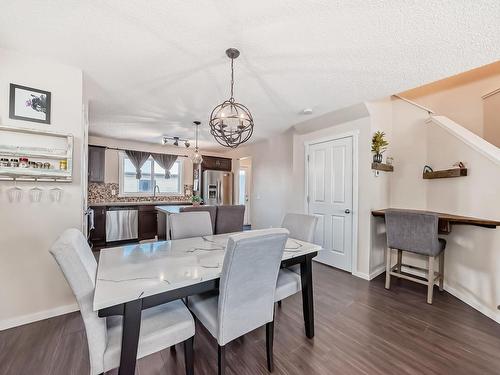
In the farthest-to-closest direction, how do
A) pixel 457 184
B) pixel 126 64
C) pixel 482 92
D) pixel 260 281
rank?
1. pixel 482 92
2. pixel 457 184
3. pixel 126 64
4. pixel 260 281

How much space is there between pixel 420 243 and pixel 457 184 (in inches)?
37.7

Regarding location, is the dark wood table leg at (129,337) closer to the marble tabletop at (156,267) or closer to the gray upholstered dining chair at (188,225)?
the marble tabletop at (156,267)

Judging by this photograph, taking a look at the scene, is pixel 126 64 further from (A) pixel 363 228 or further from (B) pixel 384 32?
(A) pixel 363 228

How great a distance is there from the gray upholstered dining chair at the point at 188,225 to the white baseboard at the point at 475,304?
298 cm

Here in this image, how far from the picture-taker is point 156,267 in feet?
4.70

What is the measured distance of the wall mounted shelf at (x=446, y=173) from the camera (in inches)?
103

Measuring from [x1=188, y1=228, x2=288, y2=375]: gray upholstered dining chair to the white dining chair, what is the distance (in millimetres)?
325

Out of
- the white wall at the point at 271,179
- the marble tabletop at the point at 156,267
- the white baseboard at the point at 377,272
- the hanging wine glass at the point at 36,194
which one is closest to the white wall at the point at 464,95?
the white wall at the point at 271,179

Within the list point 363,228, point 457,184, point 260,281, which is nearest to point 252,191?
point 363,228

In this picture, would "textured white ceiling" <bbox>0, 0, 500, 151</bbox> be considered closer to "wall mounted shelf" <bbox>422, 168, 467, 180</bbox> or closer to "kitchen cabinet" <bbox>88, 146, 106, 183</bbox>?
"wall mounted shelf" <bbox>422, 168, 467, 180</bbox>

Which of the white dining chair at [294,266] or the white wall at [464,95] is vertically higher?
the white wall at [464,95]

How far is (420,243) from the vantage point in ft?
8.33

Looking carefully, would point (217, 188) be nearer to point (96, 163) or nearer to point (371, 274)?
point (96, 163)

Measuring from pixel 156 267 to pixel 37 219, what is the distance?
4.99 feet
